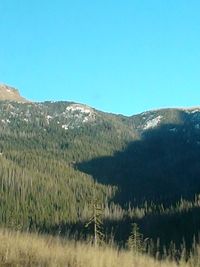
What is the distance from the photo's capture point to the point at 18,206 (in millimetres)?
192000

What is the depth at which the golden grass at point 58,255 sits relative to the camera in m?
9.32

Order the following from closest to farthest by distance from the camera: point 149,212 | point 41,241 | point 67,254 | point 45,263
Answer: point 45,263, point 67,254, point 41,241, point 149,212

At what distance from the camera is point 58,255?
32.2ft

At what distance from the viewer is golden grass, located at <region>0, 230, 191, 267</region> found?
30.6 ft

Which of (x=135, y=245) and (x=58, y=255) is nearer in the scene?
(x=58, y=255)

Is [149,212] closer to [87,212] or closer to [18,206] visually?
[87,212]

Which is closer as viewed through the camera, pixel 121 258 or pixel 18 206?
pixel 121 258

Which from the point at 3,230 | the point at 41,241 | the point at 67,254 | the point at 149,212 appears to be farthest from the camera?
the point at 149,212

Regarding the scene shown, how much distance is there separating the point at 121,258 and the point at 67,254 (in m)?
0.92

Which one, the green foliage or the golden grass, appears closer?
the golden grass

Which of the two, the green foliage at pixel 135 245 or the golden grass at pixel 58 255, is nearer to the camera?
the golden grass at pixel 58 255

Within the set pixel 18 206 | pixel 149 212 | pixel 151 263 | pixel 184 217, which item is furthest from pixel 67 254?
pixel 18 206

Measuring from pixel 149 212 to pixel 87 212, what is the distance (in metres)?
22.1

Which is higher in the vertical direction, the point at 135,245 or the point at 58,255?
the point at 135,245
